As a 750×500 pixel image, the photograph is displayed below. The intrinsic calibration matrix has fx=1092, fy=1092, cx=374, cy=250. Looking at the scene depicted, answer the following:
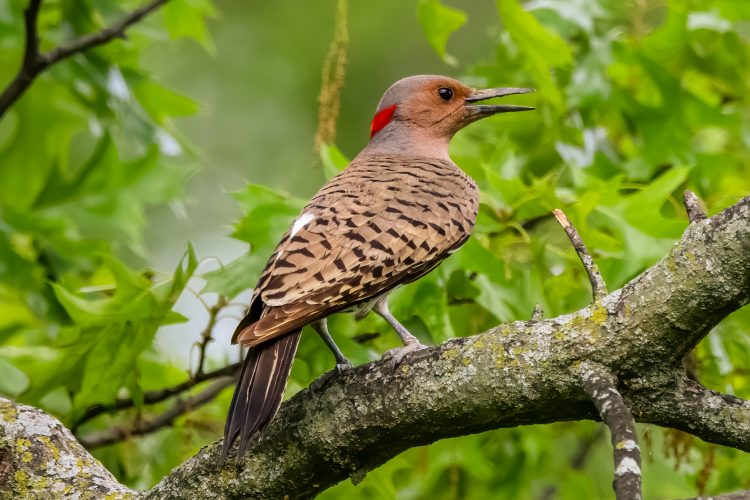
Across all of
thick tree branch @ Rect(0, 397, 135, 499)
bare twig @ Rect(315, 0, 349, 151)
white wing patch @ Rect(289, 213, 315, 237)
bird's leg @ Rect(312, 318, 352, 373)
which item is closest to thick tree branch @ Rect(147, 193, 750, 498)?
thick tree branch @ Rect(0, 397, 135, 499)

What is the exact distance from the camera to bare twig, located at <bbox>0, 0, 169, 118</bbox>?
456 centimetres

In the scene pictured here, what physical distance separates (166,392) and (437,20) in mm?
1959

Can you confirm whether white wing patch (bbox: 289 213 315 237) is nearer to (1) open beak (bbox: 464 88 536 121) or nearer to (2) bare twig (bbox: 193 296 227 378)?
(2) bare twig (bbox: 193 296 227 378)

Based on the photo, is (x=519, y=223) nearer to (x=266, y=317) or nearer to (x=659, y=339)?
(x=266, y=317)

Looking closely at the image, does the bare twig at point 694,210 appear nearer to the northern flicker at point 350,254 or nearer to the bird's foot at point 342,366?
the northern flicker at point 350,254

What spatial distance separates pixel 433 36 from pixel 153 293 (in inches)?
61.8

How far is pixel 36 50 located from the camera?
460cm

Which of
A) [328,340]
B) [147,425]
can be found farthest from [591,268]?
[147,425]

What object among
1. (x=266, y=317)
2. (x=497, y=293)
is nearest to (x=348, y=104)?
(x=497, y=293)

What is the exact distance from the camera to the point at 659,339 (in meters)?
2.65

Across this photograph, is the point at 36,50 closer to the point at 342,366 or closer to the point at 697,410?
the point at 342,366

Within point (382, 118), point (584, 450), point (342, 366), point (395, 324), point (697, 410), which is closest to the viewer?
point (697, 410)

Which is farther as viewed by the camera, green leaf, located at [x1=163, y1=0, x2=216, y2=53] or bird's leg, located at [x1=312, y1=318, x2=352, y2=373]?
green leaf, located at [x1=163, y1=0, x2=216, y2=53]

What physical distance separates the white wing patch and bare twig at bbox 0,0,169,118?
136 centimetres
